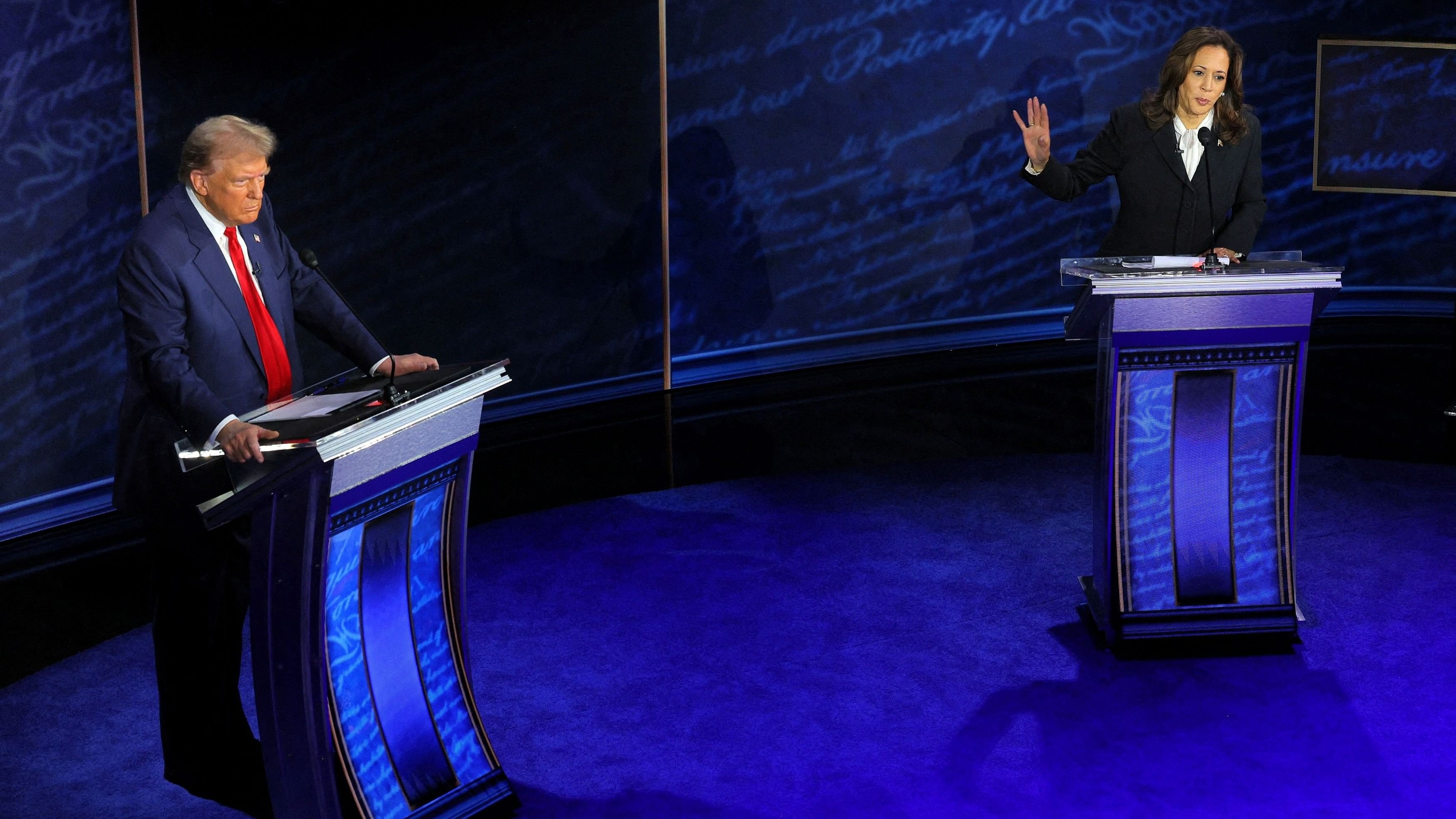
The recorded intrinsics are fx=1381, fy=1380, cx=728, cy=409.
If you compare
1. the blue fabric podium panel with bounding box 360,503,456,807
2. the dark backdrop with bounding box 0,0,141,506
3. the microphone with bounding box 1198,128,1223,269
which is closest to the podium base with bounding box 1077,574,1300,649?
the microphone with bounding box 1198,128,1223,269

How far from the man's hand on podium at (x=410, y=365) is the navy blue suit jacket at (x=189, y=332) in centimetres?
11

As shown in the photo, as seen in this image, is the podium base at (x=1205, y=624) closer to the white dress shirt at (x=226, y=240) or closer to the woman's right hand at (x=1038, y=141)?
the woman's right hand at (x=1038, y=141)

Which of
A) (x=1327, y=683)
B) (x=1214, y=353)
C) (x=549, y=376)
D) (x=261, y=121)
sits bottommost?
(x=1327, y=683)

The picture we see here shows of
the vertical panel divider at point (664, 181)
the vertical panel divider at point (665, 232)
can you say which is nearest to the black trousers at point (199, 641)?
the vertical panel divider at point (665, 232)

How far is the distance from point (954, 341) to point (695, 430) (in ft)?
6.25

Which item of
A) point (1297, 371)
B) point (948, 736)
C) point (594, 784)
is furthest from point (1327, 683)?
point (594, 784)

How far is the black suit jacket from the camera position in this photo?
3.69 meters

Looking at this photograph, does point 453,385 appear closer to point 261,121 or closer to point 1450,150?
point 261,121

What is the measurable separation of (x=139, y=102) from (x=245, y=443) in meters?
2.69

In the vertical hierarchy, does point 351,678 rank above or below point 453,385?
below

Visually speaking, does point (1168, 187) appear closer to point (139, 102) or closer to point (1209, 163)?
point (1209, 163)

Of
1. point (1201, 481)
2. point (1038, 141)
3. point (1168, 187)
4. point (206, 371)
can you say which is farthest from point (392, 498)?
point (1168, 187)

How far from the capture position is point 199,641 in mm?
2648

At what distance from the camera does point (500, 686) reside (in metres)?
3.41
